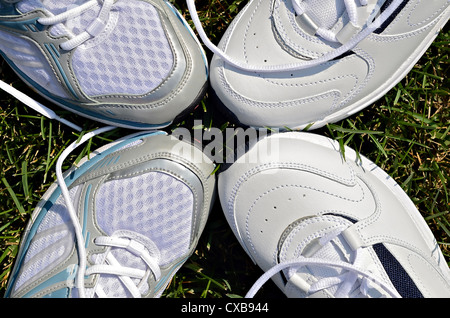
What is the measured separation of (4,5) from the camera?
1.17m

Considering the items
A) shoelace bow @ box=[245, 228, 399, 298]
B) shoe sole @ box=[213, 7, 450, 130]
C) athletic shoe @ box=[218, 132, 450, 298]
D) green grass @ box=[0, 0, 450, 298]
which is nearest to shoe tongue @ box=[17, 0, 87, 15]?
green grass @ box=[0, 0, 450, 298]

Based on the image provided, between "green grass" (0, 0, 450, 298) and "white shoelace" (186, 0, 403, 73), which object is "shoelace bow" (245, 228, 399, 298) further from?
"white shoelace" (186, 0, 403, 73)

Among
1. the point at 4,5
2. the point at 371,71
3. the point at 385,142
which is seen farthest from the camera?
the point at 385,142

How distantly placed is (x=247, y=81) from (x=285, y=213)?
0.44 meters

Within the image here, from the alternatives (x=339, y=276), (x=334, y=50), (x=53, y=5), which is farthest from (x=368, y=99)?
(x=53, y=5)

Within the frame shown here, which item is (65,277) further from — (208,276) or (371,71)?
(371,71)

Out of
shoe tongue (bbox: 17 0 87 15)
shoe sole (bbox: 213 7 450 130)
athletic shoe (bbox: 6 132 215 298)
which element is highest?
shoe tongue (bbox: 17 0 87 15)

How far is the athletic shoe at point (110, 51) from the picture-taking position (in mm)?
1190

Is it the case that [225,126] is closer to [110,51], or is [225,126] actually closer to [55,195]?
[110,51]

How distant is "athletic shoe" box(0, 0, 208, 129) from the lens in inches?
46.9

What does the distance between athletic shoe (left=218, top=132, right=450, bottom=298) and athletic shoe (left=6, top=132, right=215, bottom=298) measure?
0.15 metres

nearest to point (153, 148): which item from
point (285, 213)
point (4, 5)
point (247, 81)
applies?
point (247, 81)

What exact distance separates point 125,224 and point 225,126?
0.48m

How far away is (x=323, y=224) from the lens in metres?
1.28
